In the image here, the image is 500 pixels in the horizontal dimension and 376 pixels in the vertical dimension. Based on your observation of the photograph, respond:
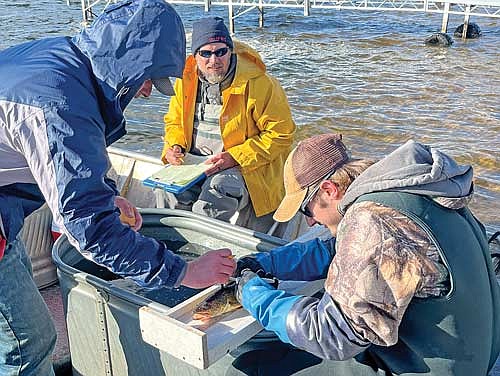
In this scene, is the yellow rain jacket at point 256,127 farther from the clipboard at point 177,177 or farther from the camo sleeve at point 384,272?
the camo sleeve at point 384,272

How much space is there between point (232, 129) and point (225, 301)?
1.88m

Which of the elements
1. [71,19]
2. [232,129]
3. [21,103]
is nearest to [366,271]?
[21,103]

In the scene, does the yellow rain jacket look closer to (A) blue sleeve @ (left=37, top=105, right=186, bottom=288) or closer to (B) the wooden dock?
(A) blue sleeve @ (left=37, top=105, right=186, bottom=288)

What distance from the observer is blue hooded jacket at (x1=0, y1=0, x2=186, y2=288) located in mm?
1971

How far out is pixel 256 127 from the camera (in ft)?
13.4

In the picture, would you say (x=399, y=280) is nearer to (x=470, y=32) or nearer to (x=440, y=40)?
(x=440, y=40)

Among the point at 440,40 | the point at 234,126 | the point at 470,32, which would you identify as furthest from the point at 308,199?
the point at 470,32

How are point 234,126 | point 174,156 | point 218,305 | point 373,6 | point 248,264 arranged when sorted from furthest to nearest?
1. point 373,6
2. point 174,156
3. point 234,126
4. point 248,264
5. point 218,305

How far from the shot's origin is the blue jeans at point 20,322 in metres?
2.30

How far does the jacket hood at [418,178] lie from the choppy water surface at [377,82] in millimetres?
4302

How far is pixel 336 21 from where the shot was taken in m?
18.2

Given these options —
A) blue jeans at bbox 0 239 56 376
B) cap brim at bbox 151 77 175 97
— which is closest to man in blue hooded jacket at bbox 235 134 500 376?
cap brim at bbox 151 77 175 97

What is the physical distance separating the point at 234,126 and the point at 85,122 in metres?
2.11

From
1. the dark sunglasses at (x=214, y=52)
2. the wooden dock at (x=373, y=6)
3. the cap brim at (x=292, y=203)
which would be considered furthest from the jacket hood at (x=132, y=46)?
the wooden dock at (x=373, y=6)
